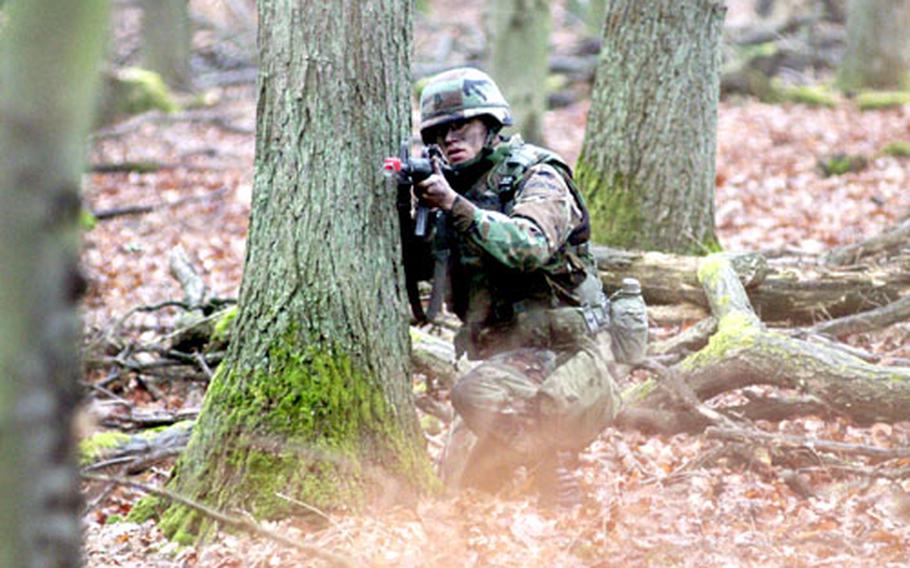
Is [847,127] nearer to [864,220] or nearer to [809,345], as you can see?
[864,220]

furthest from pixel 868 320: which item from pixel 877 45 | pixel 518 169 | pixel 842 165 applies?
pixel 877 45

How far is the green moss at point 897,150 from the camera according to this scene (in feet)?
40.8

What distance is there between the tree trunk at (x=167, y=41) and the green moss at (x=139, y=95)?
1.78 metres

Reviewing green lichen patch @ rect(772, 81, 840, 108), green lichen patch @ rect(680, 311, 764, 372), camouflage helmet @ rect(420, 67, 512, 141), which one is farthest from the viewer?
green lichen patch @ rect(772, 81, 840, 108)

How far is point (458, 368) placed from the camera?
648 cm

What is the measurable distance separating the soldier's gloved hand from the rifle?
0.03 meters

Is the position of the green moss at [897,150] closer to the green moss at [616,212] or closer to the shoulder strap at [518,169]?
the green moss at [616,212]

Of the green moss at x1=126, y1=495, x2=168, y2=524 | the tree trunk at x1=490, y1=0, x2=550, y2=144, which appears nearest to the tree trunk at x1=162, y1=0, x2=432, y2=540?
the green moss at x1=126, y1=495, x2=168, y2=524

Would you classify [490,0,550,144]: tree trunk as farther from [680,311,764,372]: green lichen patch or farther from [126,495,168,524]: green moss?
[126,495,168,524]: green moss

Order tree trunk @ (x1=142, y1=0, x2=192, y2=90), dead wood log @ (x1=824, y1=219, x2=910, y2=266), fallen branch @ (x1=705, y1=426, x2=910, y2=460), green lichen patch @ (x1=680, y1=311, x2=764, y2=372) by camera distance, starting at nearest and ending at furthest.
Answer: fallen branch @ (x1=705, y1=426, x2=910, y2=460) < green lichen patch @ (x1=680, y1=311, x2=764, y2=372) < dead wood log @ (x1=824, y1=219, x2=910, y2=266) < tree trunk @ (x1=142, y1=0, x2=192, y2=90)

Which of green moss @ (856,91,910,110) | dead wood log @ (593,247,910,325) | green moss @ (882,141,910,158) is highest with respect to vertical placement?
green moss @ (856,91,910,110)

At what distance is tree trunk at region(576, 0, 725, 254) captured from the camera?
8.06 m

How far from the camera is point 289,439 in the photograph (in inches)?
189

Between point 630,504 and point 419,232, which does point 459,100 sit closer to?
point 419,232
